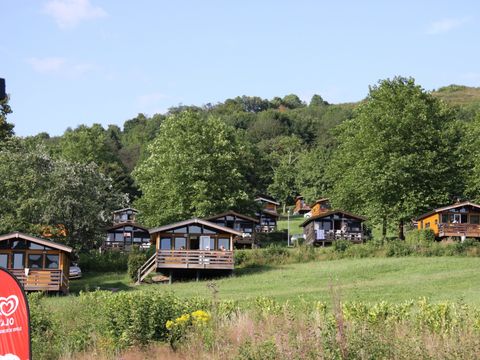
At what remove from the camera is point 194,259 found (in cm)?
4594

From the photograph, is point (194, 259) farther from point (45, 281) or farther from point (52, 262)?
point (45, 281)

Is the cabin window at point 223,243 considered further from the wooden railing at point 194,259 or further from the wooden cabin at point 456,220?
the wooden cabin at point 456,220

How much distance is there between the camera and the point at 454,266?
4366cm

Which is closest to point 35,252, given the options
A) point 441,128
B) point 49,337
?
point 49,337

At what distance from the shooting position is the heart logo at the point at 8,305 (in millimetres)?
10695

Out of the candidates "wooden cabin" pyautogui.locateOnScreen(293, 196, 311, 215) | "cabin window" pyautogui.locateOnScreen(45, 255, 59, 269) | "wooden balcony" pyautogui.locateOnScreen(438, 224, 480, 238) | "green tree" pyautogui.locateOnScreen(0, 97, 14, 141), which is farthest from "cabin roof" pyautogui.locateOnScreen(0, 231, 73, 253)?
"wooden cabin" pyautogui.locateOnScreen(293, 196, 311, 215)

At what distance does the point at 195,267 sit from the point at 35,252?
9.56m

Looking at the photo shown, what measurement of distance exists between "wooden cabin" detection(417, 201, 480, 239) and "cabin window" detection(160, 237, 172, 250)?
21.1 meters

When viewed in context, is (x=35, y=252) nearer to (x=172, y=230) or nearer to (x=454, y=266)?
(x=172, y=230)

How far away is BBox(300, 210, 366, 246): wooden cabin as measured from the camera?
61.6 meters

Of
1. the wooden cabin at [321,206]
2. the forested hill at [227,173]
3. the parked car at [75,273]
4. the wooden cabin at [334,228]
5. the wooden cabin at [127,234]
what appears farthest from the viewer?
the wooden cabin at [321,206]

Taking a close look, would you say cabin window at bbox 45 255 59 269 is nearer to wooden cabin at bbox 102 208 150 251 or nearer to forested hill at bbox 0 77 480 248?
forested hill at bbox 0 77 480 248

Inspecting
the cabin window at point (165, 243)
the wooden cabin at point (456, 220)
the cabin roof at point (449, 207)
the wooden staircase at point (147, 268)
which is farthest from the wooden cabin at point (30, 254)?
the wooden cabin at point (456, 220)

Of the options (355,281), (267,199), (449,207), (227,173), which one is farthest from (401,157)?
(267,199)
